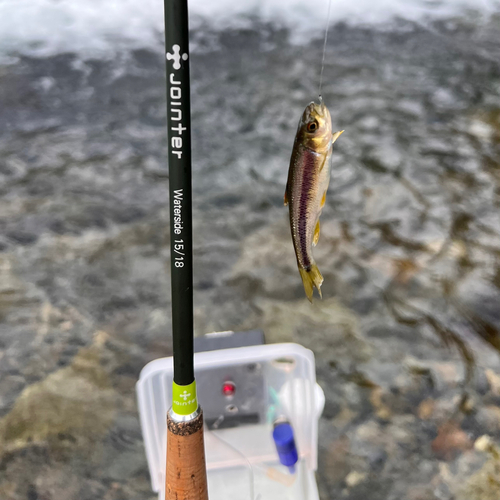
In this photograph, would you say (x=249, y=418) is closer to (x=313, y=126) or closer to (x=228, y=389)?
(x=228, y=389)

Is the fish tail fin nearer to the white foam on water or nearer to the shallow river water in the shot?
the shallow river water

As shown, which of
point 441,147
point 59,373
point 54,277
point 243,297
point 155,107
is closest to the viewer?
point 59,373

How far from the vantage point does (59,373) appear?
2391mm

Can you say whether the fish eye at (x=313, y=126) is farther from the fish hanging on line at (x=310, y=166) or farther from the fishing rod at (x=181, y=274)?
the fishing rod at (x=181, y=274)

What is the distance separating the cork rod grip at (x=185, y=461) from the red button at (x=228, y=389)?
385 millimetres

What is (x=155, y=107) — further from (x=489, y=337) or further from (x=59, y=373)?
(x=489, y=337)

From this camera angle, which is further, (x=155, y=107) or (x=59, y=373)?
(x=155, y=107)

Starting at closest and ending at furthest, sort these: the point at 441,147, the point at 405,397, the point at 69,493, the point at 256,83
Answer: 1. the point at 69,493
2. the point at 405,397
3. the point at 441,147
4. the point at 256,83

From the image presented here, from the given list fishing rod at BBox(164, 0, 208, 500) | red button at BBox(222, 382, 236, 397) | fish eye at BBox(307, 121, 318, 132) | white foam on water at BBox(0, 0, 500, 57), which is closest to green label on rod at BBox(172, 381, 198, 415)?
fishing rod at BBox(164, 0, 208, 500)

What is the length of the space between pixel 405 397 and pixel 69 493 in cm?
139

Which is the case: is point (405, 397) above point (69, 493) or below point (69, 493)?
above

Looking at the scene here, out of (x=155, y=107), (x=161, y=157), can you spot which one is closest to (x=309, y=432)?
(x=161, y=157)

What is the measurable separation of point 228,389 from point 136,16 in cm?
647

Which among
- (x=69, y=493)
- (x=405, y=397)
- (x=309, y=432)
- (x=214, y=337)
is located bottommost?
(x=69, y=493)
